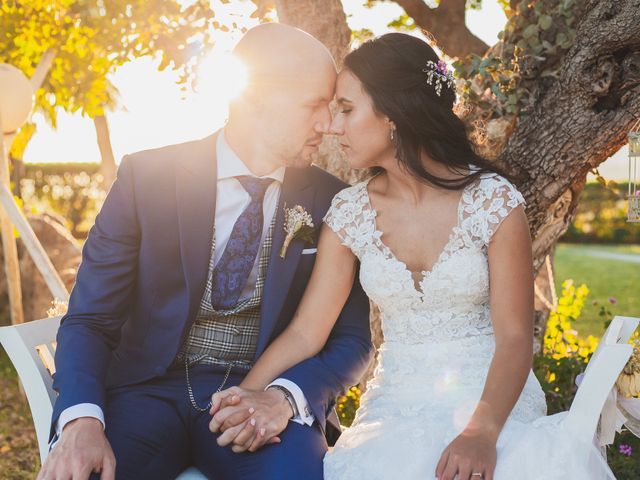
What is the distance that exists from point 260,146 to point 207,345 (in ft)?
2.44

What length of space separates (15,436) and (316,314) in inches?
147

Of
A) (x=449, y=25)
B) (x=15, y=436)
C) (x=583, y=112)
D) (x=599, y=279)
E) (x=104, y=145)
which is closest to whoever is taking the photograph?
(x=583, y=112)

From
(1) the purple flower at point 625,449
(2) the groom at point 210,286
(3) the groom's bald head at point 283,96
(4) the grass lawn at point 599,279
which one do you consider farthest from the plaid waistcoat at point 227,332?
(4) the grass lawn at point 599,279

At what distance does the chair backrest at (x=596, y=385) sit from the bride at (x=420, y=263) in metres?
0.22

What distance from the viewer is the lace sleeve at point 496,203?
2.61 m

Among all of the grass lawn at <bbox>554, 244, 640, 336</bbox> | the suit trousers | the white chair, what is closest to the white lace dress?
the suit trousers

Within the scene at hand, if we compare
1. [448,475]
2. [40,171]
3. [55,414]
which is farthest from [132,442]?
[40,171]

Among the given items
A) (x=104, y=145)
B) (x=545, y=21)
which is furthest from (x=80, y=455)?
(x=104, y=145)

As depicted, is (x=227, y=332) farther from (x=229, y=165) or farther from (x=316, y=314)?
(x=229, y=165)

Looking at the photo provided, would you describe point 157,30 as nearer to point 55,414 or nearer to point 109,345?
point 109,345

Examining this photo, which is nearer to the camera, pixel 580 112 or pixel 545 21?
pixel 580 112

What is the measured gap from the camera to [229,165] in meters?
2.91

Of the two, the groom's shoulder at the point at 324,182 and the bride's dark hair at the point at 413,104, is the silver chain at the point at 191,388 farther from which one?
the bride's dark hair at the point at 413,104

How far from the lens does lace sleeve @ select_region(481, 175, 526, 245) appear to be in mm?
→ 2613
